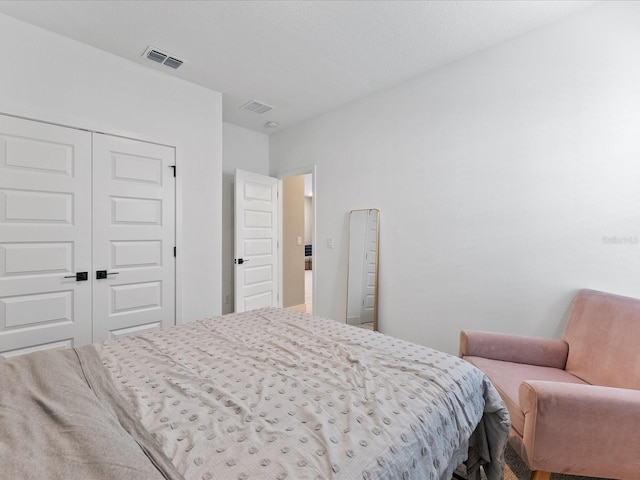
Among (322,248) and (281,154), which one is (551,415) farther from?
(281,154)

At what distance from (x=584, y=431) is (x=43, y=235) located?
133 inches

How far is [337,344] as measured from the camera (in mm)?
1504

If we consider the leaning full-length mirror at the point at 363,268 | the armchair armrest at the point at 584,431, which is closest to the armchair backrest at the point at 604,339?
the armchair armrest at the point at 584,431

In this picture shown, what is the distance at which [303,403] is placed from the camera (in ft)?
3.28

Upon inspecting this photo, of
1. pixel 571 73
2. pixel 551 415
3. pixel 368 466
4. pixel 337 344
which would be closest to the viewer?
pixel 368 466

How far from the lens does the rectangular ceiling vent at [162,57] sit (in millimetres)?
2453

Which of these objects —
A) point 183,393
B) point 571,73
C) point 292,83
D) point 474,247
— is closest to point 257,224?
point 292,83

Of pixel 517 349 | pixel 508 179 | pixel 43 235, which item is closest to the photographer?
pixel 517 349

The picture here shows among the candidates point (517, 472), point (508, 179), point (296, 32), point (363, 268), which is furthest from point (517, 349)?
point (296, 32)

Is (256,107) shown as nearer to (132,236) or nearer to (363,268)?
(132,236)

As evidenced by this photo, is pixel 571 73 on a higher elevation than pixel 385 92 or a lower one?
lower

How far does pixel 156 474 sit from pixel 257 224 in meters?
3.46

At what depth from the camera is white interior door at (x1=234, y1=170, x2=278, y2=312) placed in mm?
3742

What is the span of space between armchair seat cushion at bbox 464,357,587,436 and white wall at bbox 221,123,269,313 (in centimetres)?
298
